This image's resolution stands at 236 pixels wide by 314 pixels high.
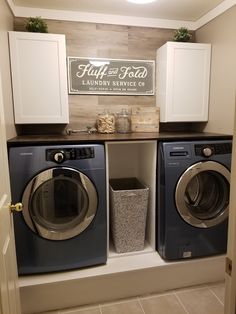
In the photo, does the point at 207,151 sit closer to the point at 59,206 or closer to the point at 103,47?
the point at 59,206

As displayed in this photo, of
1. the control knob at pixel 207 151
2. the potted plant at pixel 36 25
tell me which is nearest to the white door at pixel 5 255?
the potted plant at pixel 36 25

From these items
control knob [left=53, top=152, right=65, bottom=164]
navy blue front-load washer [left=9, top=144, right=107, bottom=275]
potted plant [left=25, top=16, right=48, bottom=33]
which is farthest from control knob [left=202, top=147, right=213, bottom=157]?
potted plant [left=25, top=16, right=48, bottom=33]

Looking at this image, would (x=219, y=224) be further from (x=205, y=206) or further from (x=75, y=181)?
(x=75, y=181)

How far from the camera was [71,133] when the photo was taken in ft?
8.03

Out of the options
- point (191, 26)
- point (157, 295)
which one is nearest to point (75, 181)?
point (157, 295)

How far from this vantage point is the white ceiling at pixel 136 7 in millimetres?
2121

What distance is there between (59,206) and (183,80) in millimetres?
1669

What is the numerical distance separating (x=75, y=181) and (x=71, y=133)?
2.67ft

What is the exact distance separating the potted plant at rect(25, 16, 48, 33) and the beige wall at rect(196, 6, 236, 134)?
1.58 m

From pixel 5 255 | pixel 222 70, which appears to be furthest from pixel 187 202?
pixel 5 255

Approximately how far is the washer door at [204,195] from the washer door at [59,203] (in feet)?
2.34

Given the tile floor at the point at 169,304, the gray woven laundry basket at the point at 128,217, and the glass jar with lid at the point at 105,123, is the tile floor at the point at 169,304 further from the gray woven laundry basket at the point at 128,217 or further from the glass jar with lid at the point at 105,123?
the glass jar with lid at the point at 105,123

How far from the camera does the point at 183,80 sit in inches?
93.6

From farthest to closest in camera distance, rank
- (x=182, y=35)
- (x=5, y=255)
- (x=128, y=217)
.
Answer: (x=182, y=35), (x=128, y=217), (x=5, y=255)
